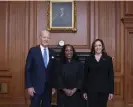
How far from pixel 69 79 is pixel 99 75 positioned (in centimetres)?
38

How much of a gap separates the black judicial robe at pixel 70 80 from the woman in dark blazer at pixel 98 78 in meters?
0.11

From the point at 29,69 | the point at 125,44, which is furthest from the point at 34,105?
the point at 125,44

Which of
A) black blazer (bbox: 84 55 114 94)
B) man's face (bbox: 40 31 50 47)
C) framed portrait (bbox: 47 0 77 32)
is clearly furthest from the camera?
framed portrait (bbox: 47 0 77 32)

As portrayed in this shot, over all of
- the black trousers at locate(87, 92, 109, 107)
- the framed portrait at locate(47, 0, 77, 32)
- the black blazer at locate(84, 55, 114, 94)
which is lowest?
the black trousers at locate(87, 92, 109, 107)

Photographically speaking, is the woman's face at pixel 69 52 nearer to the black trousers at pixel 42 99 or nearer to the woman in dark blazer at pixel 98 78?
the woman in dark blazer at pixel 98 78

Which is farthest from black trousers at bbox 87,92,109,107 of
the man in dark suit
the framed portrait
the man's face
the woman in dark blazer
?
the framed portrait

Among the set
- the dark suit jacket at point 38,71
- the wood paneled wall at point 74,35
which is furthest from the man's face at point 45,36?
the wood paneled wall at point 74,35

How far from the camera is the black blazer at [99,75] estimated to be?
4.01 meters

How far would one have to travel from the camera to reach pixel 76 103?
4.02 metres

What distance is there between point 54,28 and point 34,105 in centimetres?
312

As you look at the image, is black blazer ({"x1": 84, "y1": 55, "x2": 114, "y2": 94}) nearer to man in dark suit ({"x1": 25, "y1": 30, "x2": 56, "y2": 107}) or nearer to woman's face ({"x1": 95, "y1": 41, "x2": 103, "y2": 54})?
woman's face ({"x1": 95, "y1": 41, "x2": 103, "y2": 54})

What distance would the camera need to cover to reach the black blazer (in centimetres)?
401

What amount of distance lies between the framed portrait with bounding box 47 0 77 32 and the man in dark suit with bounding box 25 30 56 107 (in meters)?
2.87

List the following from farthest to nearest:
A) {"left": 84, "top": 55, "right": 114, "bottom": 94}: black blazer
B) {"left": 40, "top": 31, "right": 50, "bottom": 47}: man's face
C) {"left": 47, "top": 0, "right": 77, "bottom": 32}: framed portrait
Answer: {"left": 47, "top": 0, "right": 77, "bottom": 32}: framed portrait → {"left": 84, "top": 55, "right": 114, "bottom": 94}: black blazer → {"left": 40, "top": 31, "right": 50, "bottom": 47}: man's face
